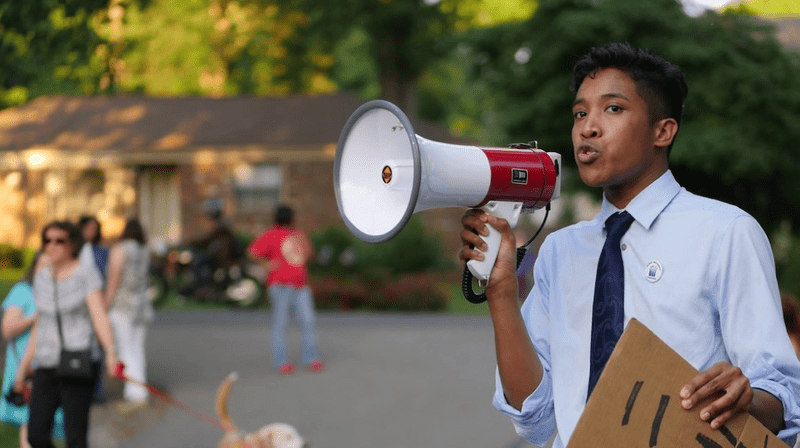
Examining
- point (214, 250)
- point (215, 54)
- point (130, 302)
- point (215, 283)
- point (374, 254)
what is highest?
point (215, 54)

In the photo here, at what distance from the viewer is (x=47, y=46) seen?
354 inches

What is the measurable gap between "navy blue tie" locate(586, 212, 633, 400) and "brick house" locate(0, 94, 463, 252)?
23.0 m

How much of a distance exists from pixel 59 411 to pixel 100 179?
75.5ft

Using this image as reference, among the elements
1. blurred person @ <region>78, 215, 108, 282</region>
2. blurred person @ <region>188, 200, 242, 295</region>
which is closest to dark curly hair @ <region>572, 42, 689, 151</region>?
blurred person @ <region>78, 215, 108, 282</region>

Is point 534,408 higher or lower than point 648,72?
lower

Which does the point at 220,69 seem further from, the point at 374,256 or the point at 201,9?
the point at 374,256

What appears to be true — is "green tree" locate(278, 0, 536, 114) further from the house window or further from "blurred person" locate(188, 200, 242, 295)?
"blurred person" locate(188, 200, 242, 295)

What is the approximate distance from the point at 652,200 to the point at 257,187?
980 inches

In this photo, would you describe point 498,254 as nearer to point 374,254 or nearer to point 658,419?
point 658,419

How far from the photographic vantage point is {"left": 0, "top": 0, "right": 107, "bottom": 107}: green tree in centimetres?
839

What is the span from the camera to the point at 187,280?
18391mm

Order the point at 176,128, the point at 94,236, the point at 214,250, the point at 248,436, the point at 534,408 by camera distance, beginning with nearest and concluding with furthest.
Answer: the point at 534,408 < the point at 248,436 < the point at 94,236 < the point at 214,250 < the point at 176,128

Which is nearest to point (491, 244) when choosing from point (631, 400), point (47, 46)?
point (631, 400)

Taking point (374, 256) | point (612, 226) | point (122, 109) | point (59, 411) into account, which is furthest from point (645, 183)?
point (122, 109)
